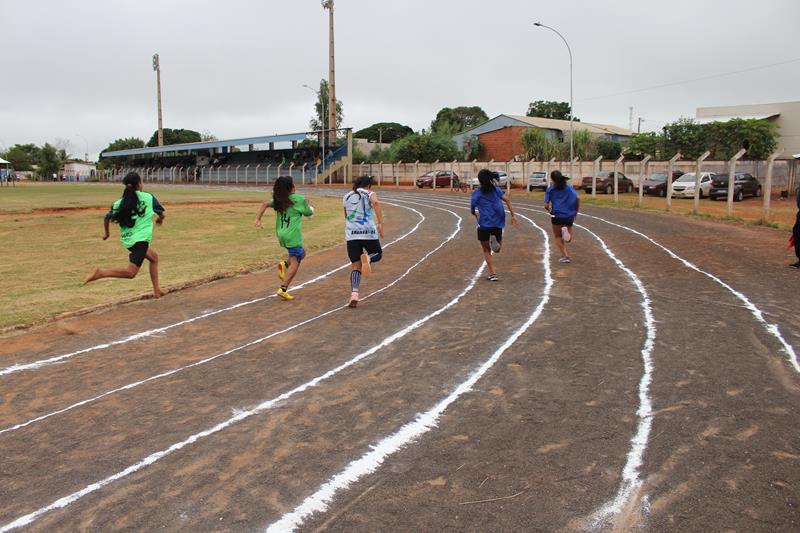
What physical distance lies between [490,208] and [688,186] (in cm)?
2709

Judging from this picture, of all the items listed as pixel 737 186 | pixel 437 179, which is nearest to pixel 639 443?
pixel 737 186

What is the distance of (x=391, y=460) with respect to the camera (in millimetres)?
4008

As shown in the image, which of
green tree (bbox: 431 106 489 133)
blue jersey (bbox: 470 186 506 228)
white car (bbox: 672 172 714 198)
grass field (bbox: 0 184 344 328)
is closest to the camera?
grass field (bbox: 0 184 344 328)

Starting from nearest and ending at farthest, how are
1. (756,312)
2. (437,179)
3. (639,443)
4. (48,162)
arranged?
(639,443) < (756,312) < (437,179) < (48,162)

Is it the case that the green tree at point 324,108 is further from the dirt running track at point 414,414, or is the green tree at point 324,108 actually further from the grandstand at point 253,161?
the dirt running track at point 414,414

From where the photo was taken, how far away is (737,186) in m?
34.2

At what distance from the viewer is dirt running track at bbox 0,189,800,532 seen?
346 cm

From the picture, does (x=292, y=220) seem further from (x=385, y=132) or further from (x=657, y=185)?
(x=385, y=132)

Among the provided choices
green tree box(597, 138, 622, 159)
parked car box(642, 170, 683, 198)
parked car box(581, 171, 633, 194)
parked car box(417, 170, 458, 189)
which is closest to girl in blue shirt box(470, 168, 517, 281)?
parked car box(642, 170, 683, 198)

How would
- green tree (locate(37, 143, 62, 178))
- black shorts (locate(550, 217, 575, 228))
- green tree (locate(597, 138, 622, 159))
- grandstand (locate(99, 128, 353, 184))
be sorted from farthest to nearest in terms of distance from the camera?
green tree (locate(37, 143, 62, 178)) < green tree (locate(597, 138, 622, 159)) < grandstand (locate(99, 128, 353, 184)) < black shorts (locate(550, 217, 575, 228))

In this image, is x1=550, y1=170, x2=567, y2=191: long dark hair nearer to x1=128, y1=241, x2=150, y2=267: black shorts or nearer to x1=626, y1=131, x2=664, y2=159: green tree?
x1=128, y1=241, x2=150, y2=267: black shorts

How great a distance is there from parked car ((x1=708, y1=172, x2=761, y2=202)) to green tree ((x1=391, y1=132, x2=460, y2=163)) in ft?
111

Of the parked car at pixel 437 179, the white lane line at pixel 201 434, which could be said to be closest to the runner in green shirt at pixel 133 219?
the white lane line at pixel 201 434

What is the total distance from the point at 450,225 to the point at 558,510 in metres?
18.2
